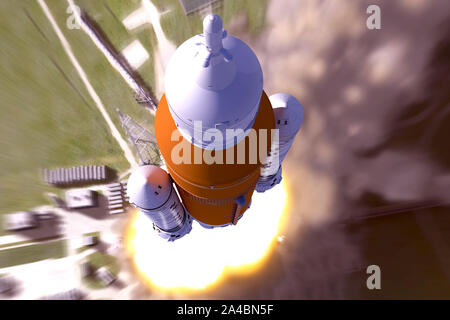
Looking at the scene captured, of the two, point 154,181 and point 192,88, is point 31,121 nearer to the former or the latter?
point 154,181

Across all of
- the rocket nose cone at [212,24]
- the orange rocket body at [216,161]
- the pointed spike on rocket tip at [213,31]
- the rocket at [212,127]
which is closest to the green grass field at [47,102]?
the rocket at [212,127]

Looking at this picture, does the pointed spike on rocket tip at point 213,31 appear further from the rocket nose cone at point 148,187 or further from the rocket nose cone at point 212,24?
the rocket nose cone at point 148,187

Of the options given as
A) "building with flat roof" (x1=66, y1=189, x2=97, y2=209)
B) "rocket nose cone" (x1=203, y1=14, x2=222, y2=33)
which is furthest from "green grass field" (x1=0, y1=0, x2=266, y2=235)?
"rocket nose cone" (x1=203, y1=14, x2=222, y2=33)

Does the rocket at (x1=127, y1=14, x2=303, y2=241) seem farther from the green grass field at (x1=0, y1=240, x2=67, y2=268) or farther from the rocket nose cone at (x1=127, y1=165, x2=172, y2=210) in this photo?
the green grass field at (x1=0, y1=240, x2=67, y2=268)
